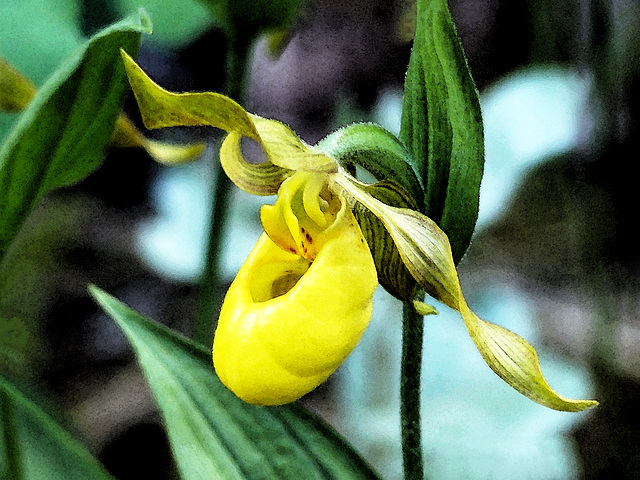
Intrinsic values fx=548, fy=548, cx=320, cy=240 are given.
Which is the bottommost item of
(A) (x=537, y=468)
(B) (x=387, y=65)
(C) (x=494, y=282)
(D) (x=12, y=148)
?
(A) (x=537, y=468)

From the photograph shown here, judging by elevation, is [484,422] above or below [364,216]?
below

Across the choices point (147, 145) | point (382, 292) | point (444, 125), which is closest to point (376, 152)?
point (444, 125)

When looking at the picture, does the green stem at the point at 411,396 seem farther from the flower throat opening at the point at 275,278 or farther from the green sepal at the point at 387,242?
the flower throat opening at the point at 275,278

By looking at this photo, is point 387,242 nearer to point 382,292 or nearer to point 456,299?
point 456,299

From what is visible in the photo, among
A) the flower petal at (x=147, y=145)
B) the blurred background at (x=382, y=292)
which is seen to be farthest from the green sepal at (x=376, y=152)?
the blurred background at (x=382, y=292)

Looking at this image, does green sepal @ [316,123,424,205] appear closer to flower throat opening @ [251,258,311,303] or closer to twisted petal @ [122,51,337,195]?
twisted petal @ [122,51,337,195]

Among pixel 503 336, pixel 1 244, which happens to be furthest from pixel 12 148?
pixel 503 336

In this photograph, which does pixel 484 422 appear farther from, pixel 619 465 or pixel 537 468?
pixel 619 465
